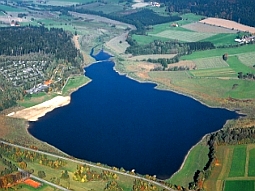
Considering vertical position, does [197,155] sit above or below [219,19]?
below

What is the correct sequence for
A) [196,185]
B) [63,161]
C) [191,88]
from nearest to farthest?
1. [196,185]
2. [63,161]
3. [191,88]

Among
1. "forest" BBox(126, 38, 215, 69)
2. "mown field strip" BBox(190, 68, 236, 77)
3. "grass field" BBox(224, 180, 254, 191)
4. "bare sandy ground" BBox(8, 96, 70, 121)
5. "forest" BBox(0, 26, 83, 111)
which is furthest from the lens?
"forest" BBox(126, 38, 215, 69)

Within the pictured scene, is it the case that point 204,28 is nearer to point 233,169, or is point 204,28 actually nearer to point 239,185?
point 233,169

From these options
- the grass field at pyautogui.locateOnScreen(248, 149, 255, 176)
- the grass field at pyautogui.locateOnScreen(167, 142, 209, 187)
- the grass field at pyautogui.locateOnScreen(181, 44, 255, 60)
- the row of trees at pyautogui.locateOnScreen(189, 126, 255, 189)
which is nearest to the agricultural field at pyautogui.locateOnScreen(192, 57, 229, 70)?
the grass field at pyautogui.locateOnScreen(181, 44, 255, 60)

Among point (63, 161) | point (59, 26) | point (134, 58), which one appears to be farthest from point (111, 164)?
point (59, 26)

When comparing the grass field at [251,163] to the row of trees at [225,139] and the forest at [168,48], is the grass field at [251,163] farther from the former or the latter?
the forest at [168,48]

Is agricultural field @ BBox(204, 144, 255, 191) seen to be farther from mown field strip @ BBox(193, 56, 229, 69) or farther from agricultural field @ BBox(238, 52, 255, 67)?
agricultural field @ BBox(238, 52, 255, 67)

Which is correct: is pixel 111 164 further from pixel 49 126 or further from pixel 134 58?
pixel 134 58
